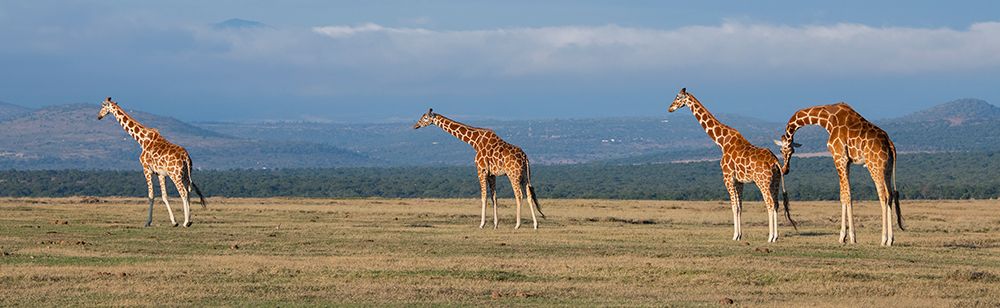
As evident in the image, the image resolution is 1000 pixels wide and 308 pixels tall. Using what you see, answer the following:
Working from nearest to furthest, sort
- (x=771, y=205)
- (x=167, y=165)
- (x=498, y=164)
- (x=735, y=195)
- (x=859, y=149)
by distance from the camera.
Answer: (x=859, y=149) < (x=771, y=205) < (x=735, y=195) < (x=167, y=165) < (x=498, y=164)

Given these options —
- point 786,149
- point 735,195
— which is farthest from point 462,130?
point 786,149

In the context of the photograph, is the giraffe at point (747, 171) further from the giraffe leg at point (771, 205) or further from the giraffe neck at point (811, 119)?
the giraffe neck at point (811, 119)

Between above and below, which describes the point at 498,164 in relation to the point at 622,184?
above

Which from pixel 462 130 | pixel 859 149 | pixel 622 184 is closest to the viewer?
pixel 859 149

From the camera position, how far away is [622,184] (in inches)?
4444

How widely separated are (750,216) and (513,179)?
12.4 m

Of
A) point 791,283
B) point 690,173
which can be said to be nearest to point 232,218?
point 791,283

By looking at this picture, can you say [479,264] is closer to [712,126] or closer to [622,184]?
[712,126]

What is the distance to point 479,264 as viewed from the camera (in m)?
24.5

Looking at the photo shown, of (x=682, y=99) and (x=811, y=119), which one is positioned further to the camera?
(x=682, y=99)

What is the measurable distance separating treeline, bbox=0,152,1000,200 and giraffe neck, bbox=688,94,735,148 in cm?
4091

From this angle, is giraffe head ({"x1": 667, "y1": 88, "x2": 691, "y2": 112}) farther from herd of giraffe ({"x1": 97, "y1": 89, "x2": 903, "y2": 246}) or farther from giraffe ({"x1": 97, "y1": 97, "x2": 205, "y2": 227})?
giraffe ({"x1": 97, "y1": 97, "x2": 205, "y2": 227})

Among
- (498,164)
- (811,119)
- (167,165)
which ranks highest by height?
(811,119)

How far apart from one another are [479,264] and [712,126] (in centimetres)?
942
